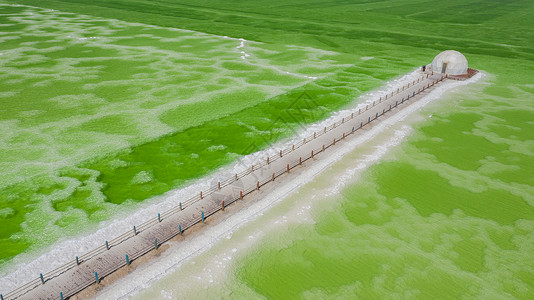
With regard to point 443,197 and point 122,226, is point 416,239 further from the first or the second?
point 122,226

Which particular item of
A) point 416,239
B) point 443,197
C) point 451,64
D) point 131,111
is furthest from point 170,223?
point 451,64

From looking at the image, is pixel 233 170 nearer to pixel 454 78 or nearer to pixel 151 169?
pixel 151 169

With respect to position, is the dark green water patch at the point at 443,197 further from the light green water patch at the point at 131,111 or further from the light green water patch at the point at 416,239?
the light green water patch at the point at 131,111

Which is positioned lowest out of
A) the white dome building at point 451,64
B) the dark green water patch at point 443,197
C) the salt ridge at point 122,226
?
the salt ridge at point 122,226

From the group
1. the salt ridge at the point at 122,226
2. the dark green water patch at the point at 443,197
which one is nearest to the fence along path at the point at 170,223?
the salt ridge at the point at 122,226

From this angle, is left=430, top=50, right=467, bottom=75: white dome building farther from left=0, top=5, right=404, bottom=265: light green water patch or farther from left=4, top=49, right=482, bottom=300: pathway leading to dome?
left=4, top=49, right=482, bottom=300: pathway leading to dome

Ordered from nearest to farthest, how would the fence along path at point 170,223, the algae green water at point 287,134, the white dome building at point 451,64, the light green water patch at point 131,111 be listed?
the fence along path at point 170,223
the algae green water at point 287,134
the light green water patch at point 131,111
the white dome building at point 451,64
